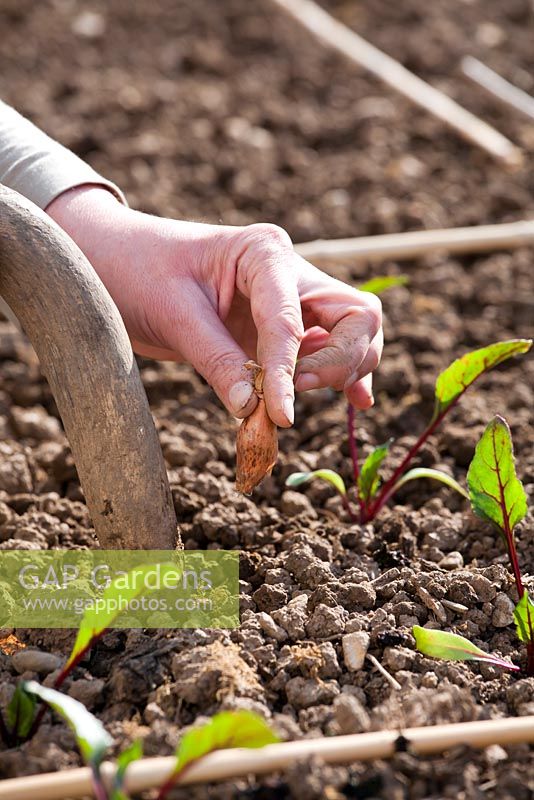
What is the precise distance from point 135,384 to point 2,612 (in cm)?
46

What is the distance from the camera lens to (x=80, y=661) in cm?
164

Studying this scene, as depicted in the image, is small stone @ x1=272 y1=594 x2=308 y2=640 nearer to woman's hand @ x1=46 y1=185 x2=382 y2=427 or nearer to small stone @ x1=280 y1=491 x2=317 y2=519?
woman's hand @ x1=46 y1=185 x2=382 y2=427

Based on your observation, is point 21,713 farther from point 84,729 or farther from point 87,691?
point 84,729

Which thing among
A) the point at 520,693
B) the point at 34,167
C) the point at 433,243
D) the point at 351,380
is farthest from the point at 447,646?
the point at 433,243

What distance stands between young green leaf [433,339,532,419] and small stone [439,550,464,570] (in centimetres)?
29

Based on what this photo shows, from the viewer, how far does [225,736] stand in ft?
4.13

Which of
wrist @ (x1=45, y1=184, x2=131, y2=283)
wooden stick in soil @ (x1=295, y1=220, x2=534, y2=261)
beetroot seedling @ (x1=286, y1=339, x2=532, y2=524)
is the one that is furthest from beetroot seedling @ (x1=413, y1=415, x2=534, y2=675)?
wooden stick in soil @ (x1=295, y1=220, x2=534, y2=261)

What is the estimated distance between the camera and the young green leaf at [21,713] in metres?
1.47

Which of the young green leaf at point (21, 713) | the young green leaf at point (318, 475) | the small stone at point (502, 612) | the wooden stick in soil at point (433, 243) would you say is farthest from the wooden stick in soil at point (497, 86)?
the young green leaf at point (21, 713)

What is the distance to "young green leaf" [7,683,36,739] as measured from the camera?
1468mm

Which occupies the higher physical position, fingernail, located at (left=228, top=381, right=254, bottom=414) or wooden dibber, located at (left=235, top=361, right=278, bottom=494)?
fingernail, located at (left=228, top=381, right=254, bottom=414)

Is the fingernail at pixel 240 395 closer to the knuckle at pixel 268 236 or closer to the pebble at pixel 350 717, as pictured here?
the knuckle at pixel 268 236

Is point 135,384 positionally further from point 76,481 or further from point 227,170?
point 227,170

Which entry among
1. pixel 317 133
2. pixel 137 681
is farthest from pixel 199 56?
pixel 137 681
